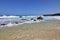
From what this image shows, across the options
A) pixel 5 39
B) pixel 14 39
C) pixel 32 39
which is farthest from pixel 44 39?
pixel 5 39

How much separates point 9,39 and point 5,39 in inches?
10.7

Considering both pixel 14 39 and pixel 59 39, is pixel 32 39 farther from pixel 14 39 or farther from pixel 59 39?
pixel 59 39

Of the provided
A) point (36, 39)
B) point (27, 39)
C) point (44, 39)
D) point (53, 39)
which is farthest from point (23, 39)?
point (53, 39)

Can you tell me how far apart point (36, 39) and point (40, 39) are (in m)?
0.28

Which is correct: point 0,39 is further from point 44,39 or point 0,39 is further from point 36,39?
point 44,39

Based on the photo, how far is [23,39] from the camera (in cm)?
903

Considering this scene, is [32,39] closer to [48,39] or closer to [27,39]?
[27,39]

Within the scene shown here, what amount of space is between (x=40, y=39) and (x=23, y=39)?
118 centimetres

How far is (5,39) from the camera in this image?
8992 mm

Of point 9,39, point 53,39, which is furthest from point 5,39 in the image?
point 53,39

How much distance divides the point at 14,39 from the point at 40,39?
1.80 m

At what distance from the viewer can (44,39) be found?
356 inches

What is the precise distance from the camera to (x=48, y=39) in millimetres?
9039

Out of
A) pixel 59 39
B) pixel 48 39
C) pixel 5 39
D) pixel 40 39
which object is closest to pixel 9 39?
pixel 5 39
